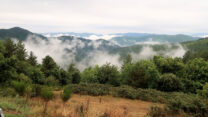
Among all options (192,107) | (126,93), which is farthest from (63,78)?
(192,107)

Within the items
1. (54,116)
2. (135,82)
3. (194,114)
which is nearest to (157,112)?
(194,114)

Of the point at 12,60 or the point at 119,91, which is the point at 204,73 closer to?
the point at 119,91

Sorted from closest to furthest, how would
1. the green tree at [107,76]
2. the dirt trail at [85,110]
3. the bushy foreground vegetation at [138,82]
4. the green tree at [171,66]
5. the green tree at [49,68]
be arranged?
the dirt trail at [85,110] → the bushy foreground vegetation at [138,82] → the green tree at [171,66] → the green tree at [107,76] → the green tree at [49,68]

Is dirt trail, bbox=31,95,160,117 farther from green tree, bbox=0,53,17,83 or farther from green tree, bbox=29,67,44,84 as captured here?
green tree, bbox=29,67,44,84

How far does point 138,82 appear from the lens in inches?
936

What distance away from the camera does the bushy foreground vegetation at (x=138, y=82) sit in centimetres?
835

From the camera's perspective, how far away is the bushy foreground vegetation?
835 centimetres

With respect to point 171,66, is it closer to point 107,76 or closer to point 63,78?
point 107,76

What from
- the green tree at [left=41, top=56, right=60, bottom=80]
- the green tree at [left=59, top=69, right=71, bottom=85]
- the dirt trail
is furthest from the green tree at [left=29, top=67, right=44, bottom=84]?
the dirt trail

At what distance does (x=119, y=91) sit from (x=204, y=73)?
19.7 metres

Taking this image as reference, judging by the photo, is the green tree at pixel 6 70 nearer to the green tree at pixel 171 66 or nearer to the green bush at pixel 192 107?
the green bush at pixel 192 107

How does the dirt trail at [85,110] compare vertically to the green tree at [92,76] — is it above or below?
above

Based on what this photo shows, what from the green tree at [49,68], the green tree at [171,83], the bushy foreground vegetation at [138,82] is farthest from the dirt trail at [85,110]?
the green tree at [49,68]

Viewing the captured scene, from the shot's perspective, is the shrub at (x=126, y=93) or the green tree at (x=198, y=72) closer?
the shrub at (x=126, y=93)
